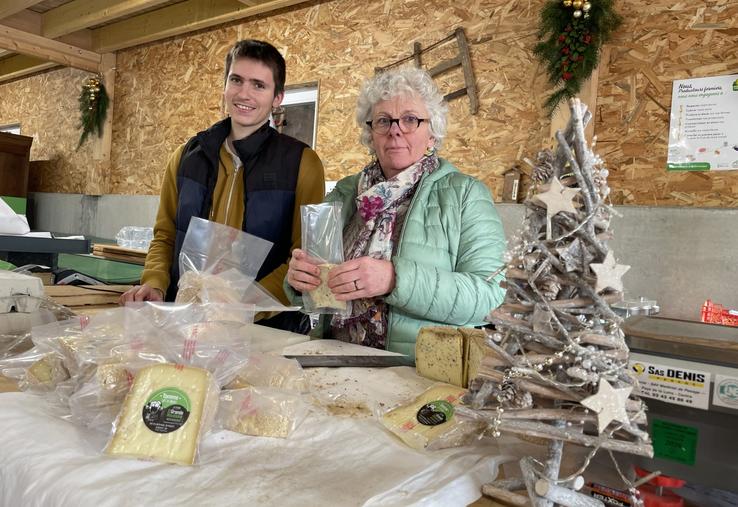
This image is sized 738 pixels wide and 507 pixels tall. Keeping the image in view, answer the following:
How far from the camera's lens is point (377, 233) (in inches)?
66.7

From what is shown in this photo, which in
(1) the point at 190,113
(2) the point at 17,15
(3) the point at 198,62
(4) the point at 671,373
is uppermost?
(2) the point at 17,15

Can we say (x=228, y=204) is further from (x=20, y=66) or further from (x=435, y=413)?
(x=20, y=66)

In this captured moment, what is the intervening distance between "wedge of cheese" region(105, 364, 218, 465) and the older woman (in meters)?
0.64

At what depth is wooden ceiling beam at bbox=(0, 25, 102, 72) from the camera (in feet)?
18.7

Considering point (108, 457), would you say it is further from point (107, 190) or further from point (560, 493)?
point (107, 190)

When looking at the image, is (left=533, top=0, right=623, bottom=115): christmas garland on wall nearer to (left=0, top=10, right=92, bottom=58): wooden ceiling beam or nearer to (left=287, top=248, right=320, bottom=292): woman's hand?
(left=287, top=248, right=320, bottom=292): woman's hand

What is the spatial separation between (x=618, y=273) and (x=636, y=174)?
283 cm

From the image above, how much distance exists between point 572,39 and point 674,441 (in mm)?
2995

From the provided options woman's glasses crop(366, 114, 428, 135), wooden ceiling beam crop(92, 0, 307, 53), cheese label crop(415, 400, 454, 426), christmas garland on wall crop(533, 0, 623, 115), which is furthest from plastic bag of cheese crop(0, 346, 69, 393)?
wooden ceiling beam crop(92, 0, 307, 53)

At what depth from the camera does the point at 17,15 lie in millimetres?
5949

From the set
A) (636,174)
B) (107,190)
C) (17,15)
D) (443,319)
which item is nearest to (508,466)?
(443,319)

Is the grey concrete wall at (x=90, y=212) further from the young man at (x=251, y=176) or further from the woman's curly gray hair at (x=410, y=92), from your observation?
the woman's curly gray hair at (x=410, y=92)

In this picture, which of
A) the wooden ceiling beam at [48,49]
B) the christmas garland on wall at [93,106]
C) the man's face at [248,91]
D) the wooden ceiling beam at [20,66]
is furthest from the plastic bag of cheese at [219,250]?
the wooden ceiling beam at [20,66]

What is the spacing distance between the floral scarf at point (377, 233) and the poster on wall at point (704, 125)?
192cm
